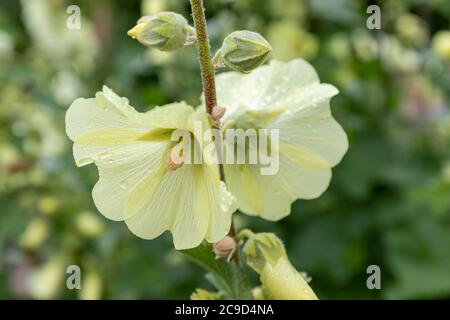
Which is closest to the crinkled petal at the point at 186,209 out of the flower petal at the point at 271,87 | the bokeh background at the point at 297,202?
the flower petal at the point at 271,87

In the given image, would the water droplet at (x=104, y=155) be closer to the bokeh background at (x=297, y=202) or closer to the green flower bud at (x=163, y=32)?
the green flower bud at (x=163, y=32)

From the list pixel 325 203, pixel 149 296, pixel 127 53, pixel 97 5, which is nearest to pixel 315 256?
pixel 325 203

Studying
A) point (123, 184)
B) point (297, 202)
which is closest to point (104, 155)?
point (123, 184)

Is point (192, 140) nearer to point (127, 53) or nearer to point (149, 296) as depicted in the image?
point (149, 296)

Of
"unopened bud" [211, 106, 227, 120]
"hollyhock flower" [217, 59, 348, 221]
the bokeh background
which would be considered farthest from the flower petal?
the bokeh background

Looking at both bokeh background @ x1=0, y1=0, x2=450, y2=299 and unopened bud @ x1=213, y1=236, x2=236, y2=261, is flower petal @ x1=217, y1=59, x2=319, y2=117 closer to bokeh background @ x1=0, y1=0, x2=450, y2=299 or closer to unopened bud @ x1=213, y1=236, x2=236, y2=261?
unopened bud @ x1=213, y1=236, x2=236, y2=261

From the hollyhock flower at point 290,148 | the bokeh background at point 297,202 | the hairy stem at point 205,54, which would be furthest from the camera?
the bokeh background at point 297,202
